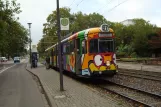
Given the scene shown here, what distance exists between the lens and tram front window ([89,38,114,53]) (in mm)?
19422

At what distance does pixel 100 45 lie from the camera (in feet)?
63.9

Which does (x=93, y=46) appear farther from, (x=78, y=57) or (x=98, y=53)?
(x=78, y=57)

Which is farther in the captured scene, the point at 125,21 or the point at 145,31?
the point at 125,21

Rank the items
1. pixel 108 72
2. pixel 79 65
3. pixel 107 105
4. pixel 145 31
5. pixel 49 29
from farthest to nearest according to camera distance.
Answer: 1. pixel 49 29
2. pixel 145 31
3. pixel 79 65
4. pixel 108 72
5. pixel 107 105

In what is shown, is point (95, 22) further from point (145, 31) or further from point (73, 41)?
point (73, 41)

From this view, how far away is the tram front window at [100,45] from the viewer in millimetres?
19422

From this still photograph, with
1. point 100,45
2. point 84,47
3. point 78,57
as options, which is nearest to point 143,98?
point 100,45

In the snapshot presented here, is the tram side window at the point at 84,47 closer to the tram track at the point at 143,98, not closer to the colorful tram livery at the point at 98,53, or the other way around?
the colorful tram livery at the point at 98,53

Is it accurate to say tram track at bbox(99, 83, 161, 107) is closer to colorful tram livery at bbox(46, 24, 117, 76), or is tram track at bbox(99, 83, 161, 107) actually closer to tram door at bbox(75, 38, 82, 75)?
colorful tram livery at bbox(46, 24, 117, 76)

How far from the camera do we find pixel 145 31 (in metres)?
67.4

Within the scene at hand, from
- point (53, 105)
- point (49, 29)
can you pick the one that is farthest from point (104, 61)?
point (49, 29)

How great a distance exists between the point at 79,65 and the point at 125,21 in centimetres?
12772

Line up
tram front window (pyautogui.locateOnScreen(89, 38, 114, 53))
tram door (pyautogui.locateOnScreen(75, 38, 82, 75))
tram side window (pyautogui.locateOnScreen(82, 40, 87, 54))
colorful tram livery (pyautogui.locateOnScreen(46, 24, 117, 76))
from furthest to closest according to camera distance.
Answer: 1. tram door (pyautogui.locateOnScreen(75, 38, 82, 75))
2. tram side window (pyautogui.locateOnScreen(82, 40, 87, 54))
3. tram front window (pyautogui.locateOnScreen(89, 38, 114, 53))
4. colorful tram livery (pyautogui.locateOnScreen(46, 24, 117, 76))

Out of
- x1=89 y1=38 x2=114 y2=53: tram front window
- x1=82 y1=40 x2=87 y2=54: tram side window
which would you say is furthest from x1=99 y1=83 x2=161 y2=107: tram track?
x1=82 y1=40 x2=87 y2=54: tram side window
